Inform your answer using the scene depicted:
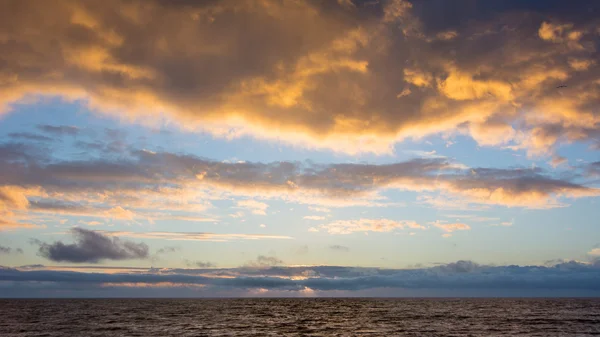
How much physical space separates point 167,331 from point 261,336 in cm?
1843

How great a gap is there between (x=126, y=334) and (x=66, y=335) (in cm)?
970

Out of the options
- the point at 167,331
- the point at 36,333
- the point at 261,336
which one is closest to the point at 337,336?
the point at 261,336

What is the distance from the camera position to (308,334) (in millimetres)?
78688

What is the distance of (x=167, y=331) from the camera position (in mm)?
82000

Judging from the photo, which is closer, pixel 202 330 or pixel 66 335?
pixel 66 335

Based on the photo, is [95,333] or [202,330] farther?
[202,330]

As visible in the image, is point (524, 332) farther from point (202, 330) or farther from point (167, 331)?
point (167, 331)

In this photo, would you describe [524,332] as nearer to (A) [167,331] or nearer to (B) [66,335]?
(A) [167,331]

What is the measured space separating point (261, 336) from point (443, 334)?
30300 millimetres

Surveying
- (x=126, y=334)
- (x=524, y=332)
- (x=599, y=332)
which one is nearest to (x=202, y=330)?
(x=126, y=334)

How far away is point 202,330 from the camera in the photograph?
84.7 meters

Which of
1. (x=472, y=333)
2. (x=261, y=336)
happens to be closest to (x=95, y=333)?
(x=261, y=336)

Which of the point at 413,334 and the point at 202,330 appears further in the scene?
the point at 202,330

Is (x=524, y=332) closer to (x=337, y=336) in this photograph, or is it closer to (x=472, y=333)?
(x=472, y=333)
